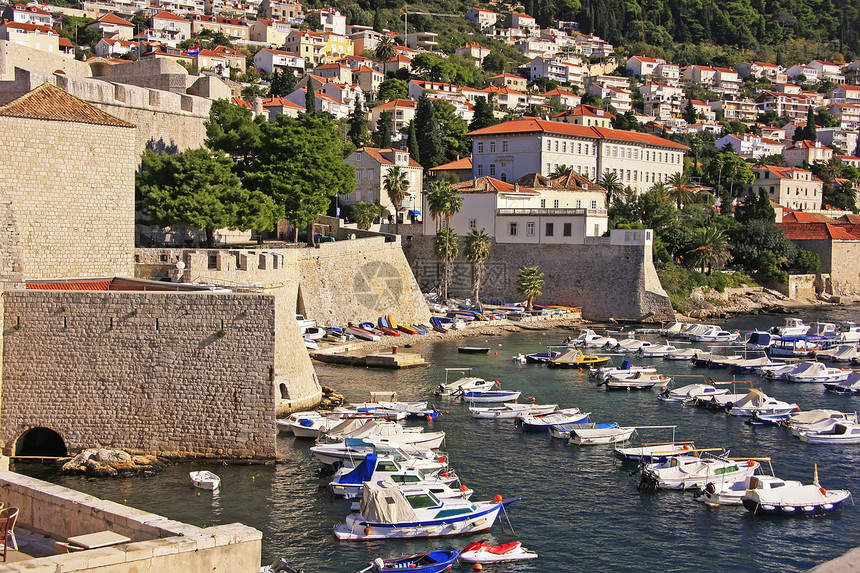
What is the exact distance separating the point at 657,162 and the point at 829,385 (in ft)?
137

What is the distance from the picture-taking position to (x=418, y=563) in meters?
18.4

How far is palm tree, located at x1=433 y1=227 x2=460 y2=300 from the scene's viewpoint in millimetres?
54438

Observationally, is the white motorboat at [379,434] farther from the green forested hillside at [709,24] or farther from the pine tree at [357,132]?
the green forested hillside at [709,24]

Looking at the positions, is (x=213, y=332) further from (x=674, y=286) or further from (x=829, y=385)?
(x=674, y=286)

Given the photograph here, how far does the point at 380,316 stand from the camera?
4562cm

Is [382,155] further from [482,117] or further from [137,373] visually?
[137,373]

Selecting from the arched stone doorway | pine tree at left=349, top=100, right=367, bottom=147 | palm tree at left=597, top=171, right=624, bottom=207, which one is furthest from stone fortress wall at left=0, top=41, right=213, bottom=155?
pine tree at left=349, top=100, right=367, bottom=147

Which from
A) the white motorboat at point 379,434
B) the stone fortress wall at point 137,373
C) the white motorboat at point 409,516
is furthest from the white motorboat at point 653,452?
the stone fortress wall at point 137,373

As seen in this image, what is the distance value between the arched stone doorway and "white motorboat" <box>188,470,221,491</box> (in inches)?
144

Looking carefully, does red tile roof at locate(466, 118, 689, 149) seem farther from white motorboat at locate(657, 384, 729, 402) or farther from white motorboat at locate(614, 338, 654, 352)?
white motorboat at locate(657, 384, 729, 402)

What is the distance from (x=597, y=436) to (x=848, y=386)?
14659 mm

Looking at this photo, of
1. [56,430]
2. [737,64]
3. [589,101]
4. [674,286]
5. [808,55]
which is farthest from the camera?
[808,55]

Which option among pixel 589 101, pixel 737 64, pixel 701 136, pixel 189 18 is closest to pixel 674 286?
pixel 701 136

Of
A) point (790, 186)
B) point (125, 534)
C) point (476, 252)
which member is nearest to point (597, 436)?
point (125, 534)
